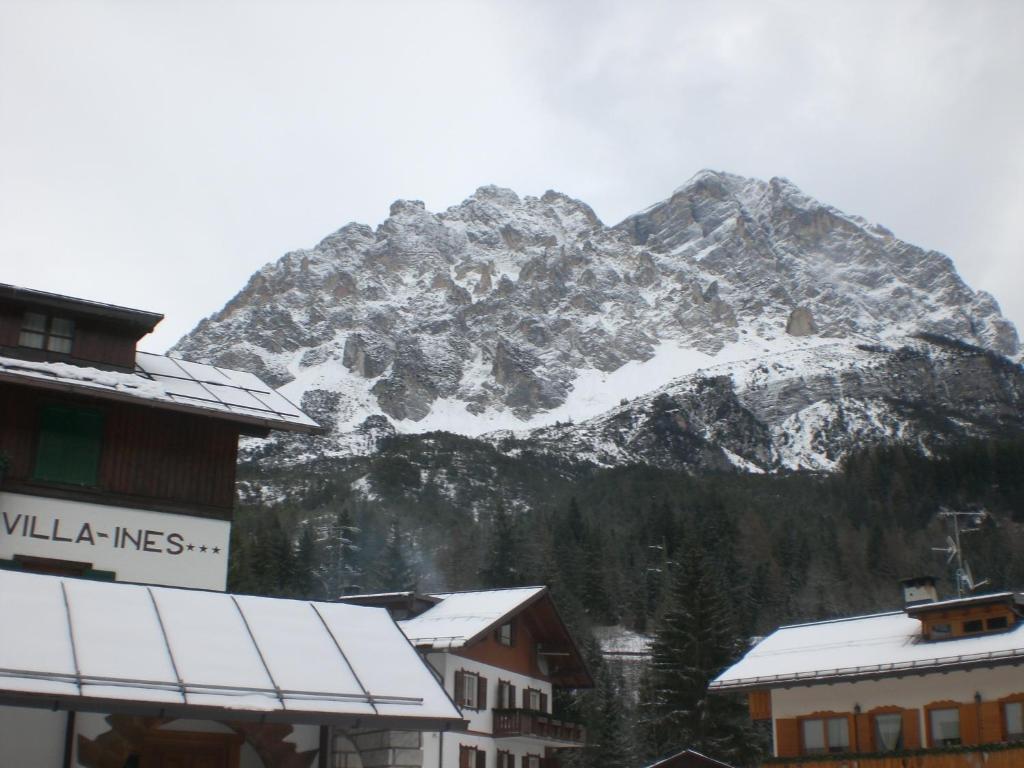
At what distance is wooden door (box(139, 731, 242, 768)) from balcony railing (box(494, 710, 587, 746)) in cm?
2504

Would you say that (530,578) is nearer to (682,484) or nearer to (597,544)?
(597,544)

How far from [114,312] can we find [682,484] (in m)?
133

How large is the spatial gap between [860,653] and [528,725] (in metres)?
13.9

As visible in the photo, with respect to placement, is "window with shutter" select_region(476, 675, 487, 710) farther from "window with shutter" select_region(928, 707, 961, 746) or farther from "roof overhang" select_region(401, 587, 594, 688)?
"window with shutter" select_region(928, 707, 961, 746)

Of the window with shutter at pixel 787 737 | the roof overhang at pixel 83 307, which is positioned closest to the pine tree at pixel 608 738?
the window with shutter at pixel 787 737

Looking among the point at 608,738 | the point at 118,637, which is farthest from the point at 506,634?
the point at 118,637

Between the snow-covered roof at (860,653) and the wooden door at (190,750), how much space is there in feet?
55.5

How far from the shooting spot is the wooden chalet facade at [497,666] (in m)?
38.2

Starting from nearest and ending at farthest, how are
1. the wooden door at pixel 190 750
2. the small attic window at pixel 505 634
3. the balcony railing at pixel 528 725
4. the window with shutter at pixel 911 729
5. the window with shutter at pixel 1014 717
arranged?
the wooden door at pixel 190 750
the window with shutter at pixel 1014 717
the window with shutter at pixel 911 729
the balcony railing at pixel 528 725
the small attic window at pixel 505 634

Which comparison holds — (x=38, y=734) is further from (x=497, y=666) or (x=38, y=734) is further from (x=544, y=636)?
(x=544, y=636)

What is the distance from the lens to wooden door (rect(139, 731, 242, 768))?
16.2 meters

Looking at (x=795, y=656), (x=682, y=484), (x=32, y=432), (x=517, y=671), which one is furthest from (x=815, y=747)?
(x=682, y=484)

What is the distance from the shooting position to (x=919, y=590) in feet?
110

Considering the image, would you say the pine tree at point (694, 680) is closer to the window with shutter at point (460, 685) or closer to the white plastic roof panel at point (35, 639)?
the window with shutter at point (460, 685)
